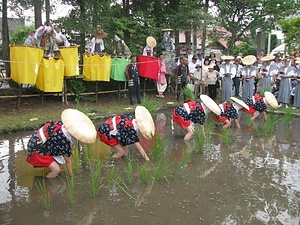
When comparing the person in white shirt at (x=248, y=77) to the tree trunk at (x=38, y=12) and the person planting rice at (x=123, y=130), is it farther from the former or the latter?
the person planting rice at (x=123, y=130)

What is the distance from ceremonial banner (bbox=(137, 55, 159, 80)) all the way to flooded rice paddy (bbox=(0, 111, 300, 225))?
5316 millimetres

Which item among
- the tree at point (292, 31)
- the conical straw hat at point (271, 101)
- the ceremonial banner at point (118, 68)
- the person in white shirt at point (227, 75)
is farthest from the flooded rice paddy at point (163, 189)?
the tree at point (292, 31)

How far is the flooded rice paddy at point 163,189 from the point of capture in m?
3.89

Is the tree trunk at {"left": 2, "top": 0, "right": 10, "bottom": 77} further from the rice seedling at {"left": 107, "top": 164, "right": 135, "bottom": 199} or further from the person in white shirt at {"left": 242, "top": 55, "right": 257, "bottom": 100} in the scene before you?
the person in white shirt at {"left": 242, "top": 55, "right": 257, "bottom": 100}

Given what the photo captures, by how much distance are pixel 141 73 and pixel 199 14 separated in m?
3.06

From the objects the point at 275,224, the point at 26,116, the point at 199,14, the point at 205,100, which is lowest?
the point at 275,224

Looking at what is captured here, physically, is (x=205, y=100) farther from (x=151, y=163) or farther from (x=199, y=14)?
(x=199, y=14)

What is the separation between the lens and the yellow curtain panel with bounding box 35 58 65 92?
9016 millimetres

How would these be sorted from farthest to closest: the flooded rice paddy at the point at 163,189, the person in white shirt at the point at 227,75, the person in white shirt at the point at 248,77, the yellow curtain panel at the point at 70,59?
1. the person in white shirt at the point at 248,77
2. the person in white shirt at the point at 227,75
3. the yellow curtain panel at the point at 70,59
4. the flooded rice paddy at the point at 163,189

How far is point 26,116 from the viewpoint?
8469 mm

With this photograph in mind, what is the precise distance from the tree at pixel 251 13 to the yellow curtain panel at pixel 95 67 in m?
5.81

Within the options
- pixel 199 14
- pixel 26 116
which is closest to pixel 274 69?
pixel 199 14

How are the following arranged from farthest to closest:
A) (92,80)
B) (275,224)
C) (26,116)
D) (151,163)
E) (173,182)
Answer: (92,80)
(26,116)
(151,163)
(173,182)
(275,224)

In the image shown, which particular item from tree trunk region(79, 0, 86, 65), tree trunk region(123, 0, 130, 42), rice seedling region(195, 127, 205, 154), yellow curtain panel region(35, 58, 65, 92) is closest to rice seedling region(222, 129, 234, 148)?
rice seedling region(195, 127, 205, 154)
